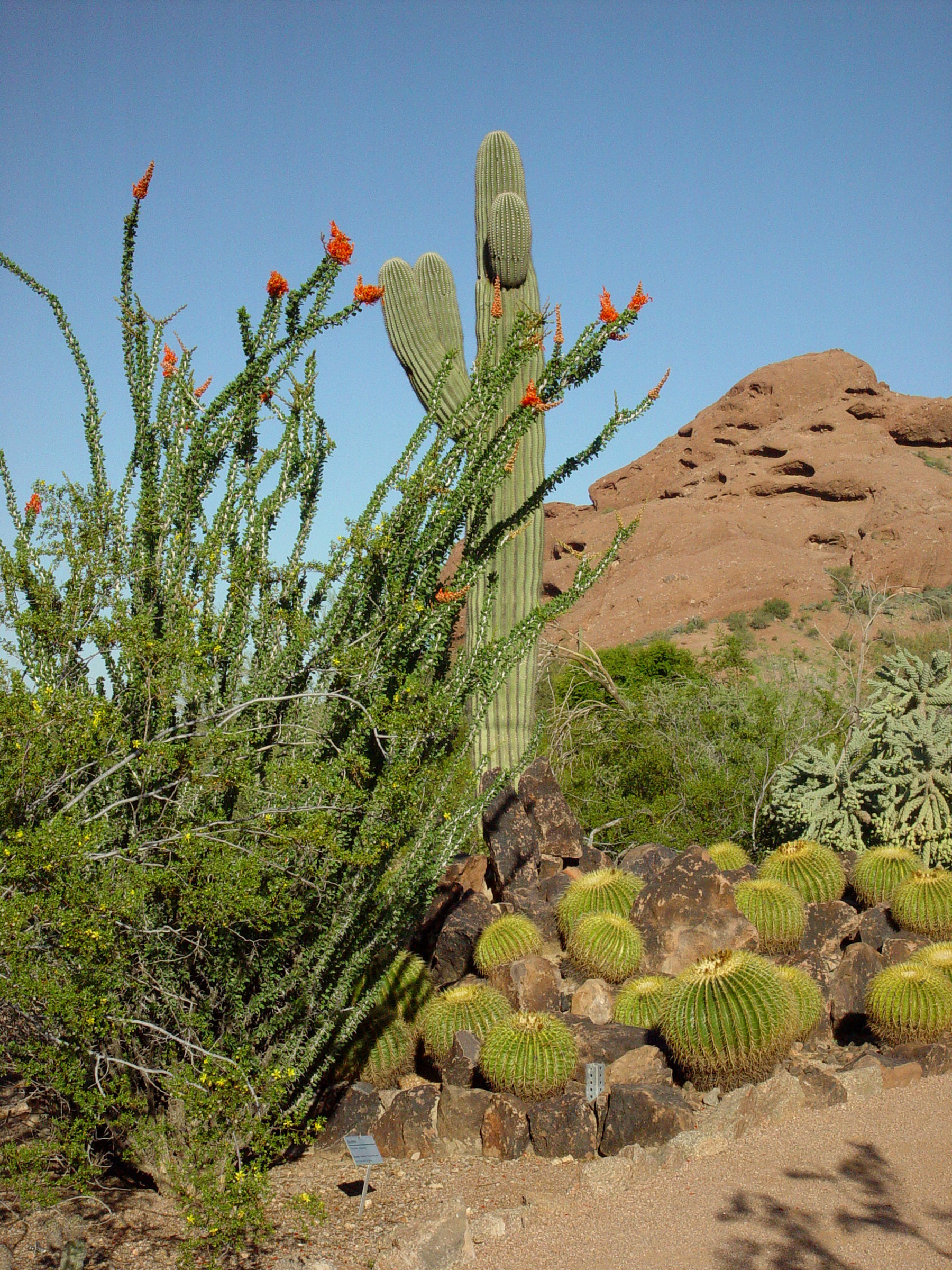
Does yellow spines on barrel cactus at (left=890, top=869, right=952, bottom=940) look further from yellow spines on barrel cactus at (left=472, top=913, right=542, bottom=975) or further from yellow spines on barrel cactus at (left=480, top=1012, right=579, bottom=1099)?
yellow spines on barrel cactus at (left=480, top=1012, right=579, bottom=1099)

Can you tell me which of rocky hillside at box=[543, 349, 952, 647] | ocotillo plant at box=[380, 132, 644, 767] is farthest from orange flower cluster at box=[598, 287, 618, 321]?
rocky hillside at box=[543, 349, 952, 647]

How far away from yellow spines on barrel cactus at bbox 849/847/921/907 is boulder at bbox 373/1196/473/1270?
4.31 metres

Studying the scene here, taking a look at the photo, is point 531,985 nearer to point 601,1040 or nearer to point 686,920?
point 601,1040

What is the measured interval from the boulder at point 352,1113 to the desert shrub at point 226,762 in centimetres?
17

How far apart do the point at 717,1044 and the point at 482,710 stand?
2.07 metres

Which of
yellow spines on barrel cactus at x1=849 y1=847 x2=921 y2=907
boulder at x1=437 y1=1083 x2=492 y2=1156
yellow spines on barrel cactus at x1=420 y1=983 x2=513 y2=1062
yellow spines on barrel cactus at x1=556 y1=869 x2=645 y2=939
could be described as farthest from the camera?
yellow spines on barrel cactus at x1=849 y1=847 x2=921 y2=907

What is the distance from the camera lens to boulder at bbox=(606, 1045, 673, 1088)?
18.0 ft

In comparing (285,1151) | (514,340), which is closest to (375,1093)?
(285,1151)

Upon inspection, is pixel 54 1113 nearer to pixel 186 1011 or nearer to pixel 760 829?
pixel 186 1011

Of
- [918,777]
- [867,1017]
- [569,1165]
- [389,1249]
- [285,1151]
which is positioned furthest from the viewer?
[918,777]

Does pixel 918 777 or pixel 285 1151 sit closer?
pixel 285 1151

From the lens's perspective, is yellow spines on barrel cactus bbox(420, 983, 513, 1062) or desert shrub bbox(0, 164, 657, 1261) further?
yellow spines on barrel cactus bbox(420, 983, 513, 1062)

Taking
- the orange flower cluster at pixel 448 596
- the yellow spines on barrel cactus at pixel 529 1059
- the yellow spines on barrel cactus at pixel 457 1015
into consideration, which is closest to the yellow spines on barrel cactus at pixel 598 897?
the yellow spines on barrel cactus at pixel 457 1015

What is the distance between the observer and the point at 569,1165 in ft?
16.1
